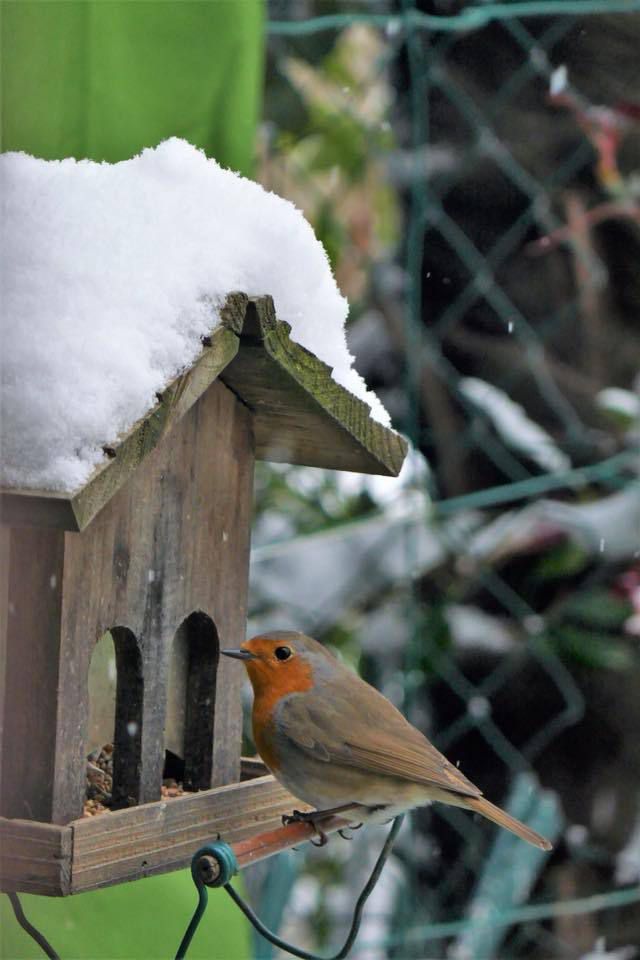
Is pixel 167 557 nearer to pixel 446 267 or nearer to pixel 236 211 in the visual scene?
pixel 236 211

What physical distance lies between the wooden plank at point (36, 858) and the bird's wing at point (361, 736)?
287mm

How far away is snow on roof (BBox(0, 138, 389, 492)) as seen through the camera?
2.84ft

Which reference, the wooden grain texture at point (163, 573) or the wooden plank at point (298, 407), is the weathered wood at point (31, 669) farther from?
the wooden plank at point (298, 407)

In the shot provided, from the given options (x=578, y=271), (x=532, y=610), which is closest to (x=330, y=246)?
(x=578, y=271)

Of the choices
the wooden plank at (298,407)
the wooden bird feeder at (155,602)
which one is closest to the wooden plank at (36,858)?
the wooden bird feeder at (155,602)

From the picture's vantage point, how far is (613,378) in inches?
103

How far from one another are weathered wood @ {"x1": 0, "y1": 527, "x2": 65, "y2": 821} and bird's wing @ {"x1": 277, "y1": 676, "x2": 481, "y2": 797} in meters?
0.26

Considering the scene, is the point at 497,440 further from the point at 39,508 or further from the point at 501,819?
the point at 39,508

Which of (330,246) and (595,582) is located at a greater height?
(330,246)

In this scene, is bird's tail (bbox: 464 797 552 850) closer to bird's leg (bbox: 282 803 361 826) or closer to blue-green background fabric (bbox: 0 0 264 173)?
bird's leg (bbox: 282 803 361 826)

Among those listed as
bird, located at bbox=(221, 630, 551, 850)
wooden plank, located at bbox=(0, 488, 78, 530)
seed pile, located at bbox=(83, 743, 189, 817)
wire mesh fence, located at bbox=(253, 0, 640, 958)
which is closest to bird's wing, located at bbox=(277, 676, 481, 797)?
bird, located at bbox=(221, 630, 551, 850)

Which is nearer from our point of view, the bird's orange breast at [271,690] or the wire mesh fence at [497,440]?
the bird's orange breast at [271,690]

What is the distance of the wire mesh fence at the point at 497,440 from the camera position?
7.59ft

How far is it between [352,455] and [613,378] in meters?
1.51
